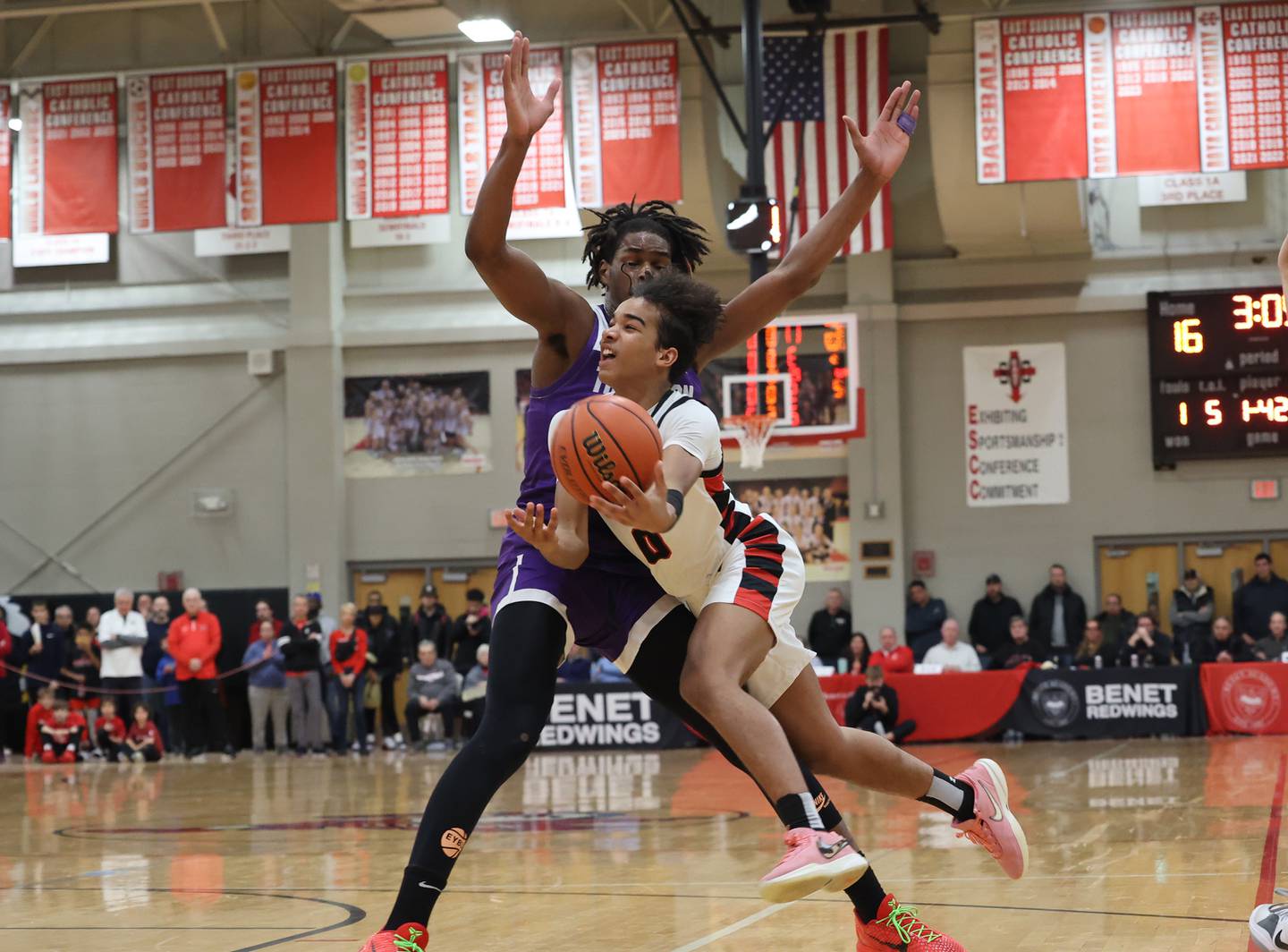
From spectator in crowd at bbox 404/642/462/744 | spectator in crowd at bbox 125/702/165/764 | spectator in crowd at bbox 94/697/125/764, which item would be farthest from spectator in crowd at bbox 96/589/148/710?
spectator in crowd at bbox 404/642/462/744

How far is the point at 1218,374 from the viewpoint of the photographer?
670 inches

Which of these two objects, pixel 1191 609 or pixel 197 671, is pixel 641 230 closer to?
pixel 197 671

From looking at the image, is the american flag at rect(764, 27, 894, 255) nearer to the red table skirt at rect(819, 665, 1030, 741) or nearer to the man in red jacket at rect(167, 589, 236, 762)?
the red table skirt at rect(819, 665, 1030, 741)

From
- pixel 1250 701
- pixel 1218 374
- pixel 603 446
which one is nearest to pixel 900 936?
pixel 603 446

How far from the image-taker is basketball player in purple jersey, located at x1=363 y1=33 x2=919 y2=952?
388 cm

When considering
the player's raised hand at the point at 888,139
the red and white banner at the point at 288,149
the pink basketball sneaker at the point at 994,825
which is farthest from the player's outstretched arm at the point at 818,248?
the red and white banner at the point at 288,149

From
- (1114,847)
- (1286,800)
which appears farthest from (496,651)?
(1286,800)

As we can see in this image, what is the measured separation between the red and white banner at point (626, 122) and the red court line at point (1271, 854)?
866 cm

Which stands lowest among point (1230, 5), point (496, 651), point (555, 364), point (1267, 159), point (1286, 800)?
point (1286, 800)

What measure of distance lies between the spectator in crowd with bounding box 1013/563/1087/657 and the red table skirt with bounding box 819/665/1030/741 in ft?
8.55

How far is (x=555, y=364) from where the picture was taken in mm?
4320

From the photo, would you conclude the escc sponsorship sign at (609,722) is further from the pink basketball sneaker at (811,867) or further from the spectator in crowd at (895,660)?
the pink basketball sneaker at (811,867)

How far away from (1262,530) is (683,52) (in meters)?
8.61

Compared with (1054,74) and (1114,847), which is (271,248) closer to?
(1054,74)
